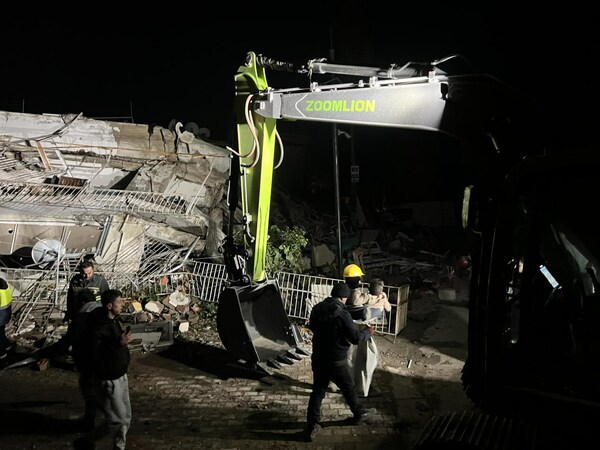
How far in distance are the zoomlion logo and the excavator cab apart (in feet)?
2.38

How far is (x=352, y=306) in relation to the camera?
5281mm

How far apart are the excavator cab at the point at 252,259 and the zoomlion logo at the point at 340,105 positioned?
727 millimetres

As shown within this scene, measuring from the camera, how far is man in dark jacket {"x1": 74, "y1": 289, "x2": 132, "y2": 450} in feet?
12.9

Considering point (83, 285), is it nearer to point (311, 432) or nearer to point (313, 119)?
point (311, 432)

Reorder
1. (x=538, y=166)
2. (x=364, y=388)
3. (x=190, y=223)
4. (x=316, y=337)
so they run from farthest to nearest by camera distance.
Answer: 1. (x=190, y=223)
2. (x=364, y=388)
3. (x=316, y=337)
4. (x=538, y=166)

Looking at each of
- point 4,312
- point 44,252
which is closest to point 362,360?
point 4,312

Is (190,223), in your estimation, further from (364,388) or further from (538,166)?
(538,166)

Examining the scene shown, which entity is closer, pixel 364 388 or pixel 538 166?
pixel 538 166

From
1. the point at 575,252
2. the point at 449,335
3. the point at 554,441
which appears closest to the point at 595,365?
the point at 554,441

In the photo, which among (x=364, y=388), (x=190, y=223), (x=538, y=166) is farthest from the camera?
(x=190, y=223)

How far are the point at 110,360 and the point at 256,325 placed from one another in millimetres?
2231

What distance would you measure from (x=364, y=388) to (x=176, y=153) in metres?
8.36

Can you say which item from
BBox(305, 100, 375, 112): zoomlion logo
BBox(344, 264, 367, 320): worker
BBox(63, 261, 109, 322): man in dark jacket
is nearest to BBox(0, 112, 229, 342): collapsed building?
BBox(63, 261, 109, 322): man in dark jacket

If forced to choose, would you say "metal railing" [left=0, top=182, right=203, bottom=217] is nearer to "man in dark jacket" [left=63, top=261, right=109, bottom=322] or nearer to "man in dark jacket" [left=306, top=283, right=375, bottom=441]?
"man in dark jacket" [left=63, top=261, right=109, bottom=322]
